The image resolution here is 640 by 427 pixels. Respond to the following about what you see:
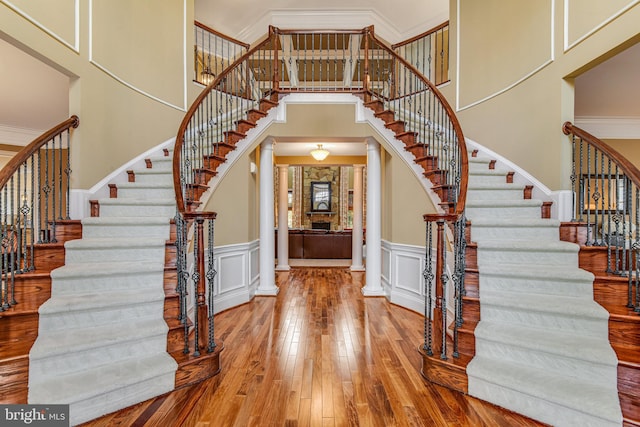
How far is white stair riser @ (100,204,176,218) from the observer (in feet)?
10.1

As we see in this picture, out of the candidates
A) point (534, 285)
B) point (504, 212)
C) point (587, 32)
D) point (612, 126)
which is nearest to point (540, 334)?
point (534, 285)

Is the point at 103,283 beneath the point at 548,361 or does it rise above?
above

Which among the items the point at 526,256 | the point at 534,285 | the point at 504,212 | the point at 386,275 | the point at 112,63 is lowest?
the point at 386,275

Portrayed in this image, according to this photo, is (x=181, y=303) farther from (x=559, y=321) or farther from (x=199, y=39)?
(x=199, y=39)

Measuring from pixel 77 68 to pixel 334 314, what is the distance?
367 centimetres

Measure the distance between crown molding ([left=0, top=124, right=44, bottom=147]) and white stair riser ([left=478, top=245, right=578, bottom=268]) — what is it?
277 inches

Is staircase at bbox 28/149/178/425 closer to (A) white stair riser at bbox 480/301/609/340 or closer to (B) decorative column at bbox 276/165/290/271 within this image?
(A) white stair riser at bbox 480/301/609/340

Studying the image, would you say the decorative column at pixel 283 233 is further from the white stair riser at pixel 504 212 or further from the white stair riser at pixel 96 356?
the white stair riser at pixel 96 356

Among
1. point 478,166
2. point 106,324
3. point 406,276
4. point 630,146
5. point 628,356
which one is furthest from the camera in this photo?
point 630,146

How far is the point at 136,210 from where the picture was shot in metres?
3.12

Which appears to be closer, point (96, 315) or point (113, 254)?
point (96, 315)

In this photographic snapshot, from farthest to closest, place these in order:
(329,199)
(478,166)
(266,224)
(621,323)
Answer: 1. (329,199)
2. (266,224)
3. (478,166)
4. (621,323)

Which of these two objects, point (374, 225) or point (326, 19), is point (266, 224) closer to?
point (374, 225)

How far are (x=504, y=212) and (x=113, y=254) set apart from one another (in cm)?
359
